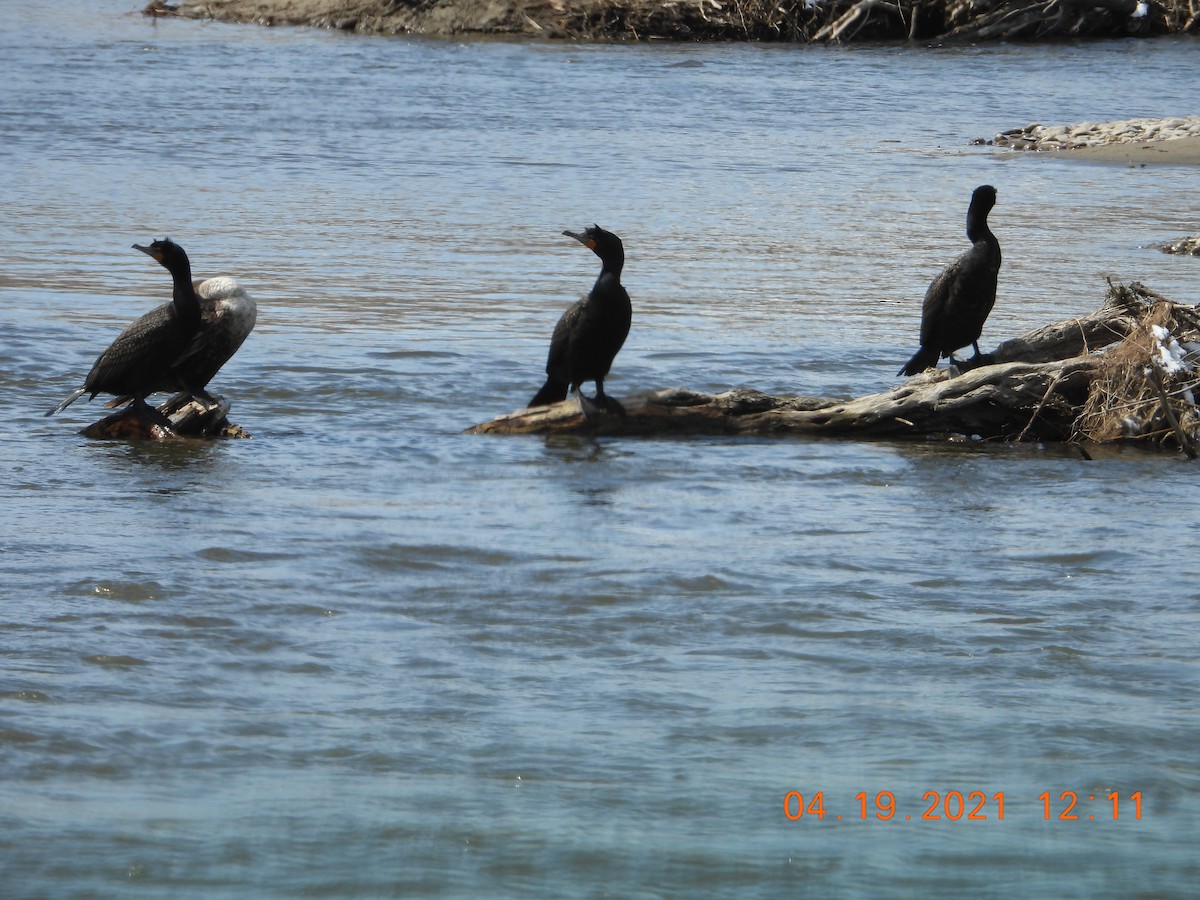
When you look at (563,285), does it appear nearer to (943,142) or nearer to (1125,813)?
(1125,813)

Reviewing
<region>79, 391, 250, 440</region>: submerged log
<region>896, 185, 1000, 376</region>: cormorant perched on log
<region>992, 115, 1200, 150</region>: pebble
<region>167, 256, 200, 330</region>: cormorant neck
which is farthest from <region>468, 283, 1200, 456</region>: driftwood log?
<region>992, 115, 1200, 150</region>: pebble

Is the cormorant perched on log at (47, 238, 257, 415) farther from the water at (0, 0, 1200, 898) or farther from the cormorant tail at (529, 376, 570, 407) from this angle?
the cormorant tail at (529, 376, 570, 407)

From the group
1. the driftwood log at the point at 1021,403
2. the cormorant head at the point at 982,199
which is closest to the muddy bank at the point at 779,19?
the cormorant head at the point at 982,199

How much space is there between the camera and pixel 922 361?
8.42 metres

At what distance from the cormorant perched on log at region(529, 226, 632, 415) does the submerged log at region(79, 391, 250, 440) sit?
58.7 inches

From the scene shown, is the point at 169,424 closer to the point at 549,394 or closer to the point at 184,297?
the point at 184,297

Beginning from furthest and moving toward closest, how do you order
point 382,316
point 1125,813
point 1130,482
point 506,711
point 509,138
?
point 509,138, point 382,316, point 1130,482, point 506,711, point 1125,813

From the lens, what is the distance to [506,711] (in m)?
4.43

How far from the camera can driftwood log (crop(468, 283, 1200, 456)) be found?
295 inches

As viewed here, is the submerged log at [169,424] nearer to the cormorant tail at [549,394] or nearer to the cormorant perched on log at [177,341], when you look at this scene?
the cormorant perched on log at [177,341]

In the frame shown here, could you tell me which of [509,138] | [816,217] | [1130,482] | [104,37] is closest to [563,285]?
[816,217]

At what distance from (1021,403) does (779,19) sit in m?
26.1

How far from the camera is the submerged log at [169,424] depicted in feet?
25.9

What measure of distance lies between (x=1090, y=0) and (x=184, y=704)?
31210mm
